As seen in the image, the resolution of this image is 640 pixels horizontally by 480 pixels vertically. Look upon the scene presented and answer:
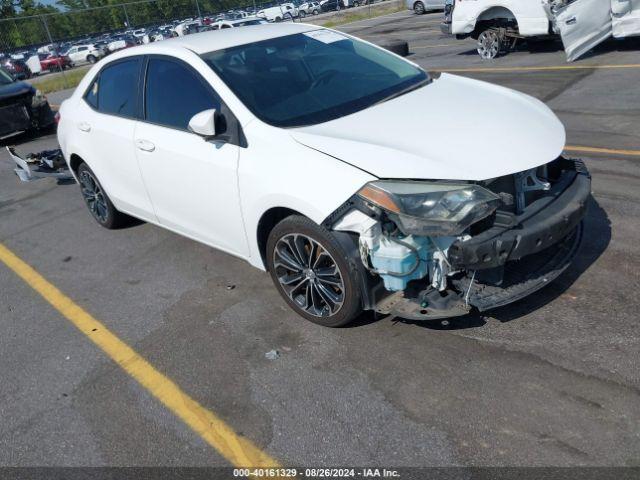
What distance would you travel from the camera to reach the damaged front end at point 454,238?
2.89 m

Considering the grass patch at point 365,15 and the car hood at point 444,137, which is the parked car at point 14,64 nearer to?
the grass patch at point 365,15

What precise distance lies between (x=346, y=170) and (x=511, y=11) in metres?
9.75

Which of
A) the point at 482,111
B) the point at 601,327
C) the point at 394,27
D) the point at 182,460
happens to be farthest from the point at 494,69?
the point at 394,27

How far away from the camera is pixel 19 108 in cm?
1075

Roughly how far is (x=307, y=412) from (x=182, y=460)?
0.68 m

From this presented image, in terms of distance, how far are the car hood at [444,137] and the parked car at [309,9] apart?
41.8 metres

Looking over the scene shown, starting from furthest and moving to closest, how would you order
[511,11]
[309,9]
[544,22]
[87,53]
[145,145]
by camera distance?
[309,9] → [87,53] → [511,11] → [544,22] → [145,145]

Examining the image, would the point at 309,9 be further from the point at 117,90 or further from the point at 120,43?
the point at 117,90

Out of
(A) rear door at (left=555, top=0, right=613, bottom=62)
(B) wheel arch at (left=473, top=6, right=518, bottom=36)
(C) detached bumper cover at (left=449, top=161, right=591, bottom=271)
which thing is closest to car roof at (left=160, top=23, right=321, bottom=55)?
(C) detached bumper cover at (left=449, top=161, right=591, bottom=271)

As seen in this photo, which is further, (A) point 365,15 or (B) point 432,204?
(A) point 365,15

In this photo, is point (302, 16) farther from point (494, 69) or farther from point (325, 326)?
point (325, 326)

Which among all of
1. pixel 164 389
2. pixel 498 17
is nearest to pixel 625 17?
pixel 498 17

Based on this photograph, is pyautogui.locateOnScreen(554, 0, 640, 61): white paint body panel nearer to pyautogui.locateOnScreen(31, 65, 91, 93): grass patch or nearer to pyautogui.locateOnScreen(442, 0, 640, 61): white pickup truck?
pyautogui.locateOnScreen(442, 0, 640, 61): white pickup truck

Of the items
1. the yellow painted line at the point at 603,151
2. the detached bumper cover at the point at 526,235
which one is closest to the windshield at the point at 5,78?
the yellow painted line at the point at 603,151
